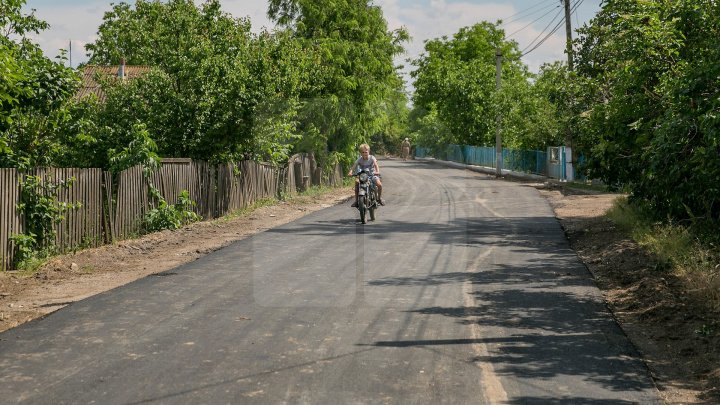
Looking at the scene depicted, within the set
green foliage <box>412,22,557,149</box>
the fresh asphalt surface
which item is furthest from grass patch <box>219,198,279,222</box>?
green foliage <box>412,22,557,149</box>

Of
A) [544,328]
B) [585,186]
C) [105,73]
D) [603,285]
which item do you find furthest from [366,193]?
[585,186]

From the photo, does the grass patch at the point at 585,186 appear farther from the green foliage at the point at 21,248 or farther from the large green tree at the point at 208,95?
the green foliage at the point at 21,248

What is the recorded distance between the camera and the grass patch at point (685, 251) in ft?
31.8

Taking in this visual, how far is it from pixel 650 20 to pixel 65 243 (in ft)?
35.7

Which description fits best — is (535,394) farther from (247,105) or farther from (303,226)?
(247,105)

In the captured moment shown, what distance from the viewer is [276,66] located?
81.9ft

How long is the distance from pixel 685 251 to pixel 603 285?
1689 millimetres

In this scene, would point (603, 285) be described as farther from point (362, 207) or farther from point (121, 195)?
point (121, 195)

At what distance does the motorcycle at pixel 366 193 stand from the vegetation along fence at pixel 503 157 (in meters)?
27.9

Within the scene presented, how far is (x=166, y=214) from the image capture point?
18.5 m

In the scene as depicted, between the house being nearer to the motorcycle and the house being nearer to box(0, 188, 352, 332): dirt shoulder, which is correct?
box(0, 188, 352, 332): dirt shoulder

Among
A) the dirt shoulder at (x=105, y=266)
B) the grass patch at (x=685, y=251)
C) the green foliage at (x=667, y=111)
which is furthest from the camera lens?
the green foliage at (x=667, y=111)

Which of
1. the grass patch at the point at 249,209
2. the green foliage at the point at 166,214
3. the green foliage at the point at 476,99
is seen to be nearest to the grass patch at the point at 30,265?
the green foliage at the point at 166,214

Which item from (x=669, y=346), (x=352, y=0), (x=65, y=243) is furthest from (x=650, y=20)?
(x=352, y=0)
